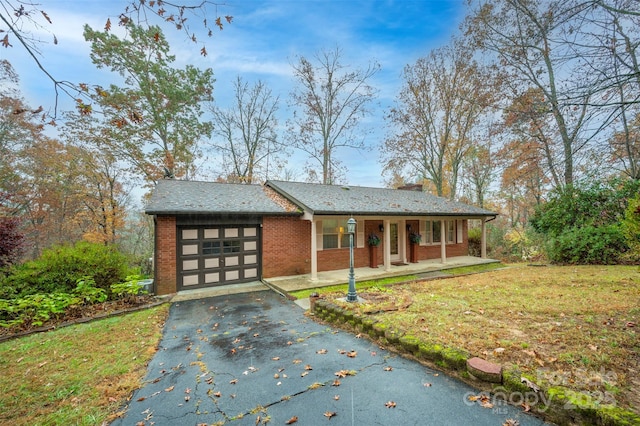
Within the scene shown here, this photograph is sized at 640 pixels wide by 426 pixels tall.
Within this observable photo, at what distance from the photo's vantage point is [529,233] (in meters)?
14.0

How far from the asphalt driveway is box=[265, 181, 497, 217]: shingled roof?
5.08 metres

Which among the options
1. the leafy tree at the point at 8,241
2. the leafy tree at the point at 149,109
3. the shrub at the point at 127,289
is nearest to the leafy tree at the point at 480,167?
the leafy tree at the point at 149,109

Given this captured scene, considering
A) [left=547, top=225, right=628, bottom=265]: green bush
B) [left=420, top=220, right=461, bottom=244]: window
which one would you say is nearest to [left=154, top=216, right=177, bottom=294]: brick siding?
[left=420, top=220, right=461, bottom=244]: window

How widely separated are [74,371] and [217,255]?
5293mm

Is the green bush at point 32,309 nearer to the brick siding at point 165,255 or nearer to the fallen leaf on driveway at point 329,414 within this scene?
the brick siding at point 165,255

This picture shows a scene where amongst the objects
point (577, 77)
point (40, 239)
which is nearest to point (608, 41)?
point (577, 77)

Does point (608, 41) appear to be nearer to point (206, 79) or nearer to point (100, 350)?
point (100, 350)

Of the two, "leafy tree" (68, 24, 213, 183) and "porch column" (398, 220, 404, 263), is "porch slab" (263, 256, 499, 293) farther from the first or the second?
"leafy tree" (68, 24, 213, 183)

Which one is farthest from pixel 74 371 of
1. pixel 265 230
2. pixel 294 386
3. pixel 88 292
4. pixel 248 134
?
pixel 248 134

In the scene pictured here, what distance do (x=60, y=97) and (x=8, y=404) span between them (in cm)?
350

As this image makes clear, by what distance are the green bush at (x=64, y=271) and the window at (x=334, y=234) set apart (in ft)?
21.9

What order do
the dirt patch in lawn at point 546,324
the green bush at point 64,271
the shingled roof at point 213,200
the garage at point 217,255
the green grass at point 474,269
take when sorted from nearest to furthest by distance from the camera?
1. the dirt patch in lawn at point 546,324
2. the green bush at point 64,271
3. the shingled roof at point 213,200
4. the garage at point 217,255
5. the green grass at point 474,269

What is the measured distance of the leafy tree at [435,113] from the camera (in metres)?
17.1

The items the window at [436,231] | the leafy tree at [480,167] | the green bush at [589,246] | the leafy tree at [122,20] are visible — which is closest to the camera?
the leafy tree at [122,20]
